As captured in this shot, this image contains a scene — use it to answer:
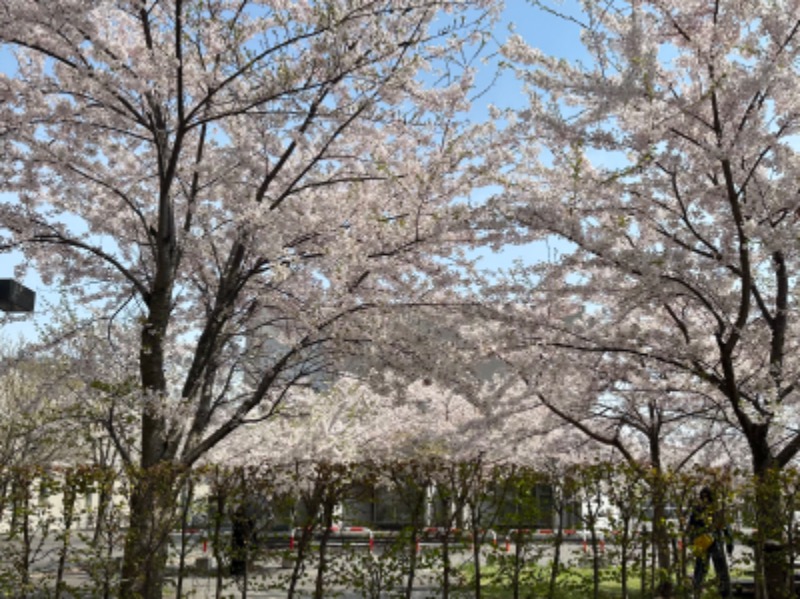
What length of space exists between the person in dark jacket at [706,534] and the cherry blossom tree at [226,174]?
3.14m

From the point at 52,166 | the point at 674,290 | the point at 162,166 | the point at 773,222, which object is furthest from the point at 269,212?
the point at 773,222

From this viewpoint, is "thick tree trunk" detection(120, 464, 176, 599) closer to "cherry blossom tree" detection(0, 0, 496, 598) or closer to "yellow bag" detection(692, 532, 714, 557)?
"cherry blossom tree" detection(0, 0, 496, 598)

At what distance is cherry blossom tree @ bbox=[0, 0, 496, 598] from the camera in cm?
647

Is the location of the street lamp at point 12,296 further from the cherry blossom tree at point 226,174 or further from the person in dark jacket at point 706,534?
the person in dark jacket at point 706,534

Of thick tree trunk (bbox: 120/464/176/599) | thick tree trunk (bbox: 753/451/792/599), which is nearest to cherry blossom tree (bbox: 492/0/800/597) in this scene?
thick tree trunk (bbox: 753/451/792/599)

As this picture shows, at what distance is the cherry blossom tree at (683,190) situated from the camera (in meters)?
6.08

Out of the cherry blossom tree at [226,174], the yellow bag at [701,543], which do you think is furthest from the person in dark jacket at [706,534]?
the cherry blossom tree at [226,174]

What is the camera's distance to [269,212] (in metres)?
7.04

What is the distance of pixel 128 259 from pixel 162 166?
9.12 ft

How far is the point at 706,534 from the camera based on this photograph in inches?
250

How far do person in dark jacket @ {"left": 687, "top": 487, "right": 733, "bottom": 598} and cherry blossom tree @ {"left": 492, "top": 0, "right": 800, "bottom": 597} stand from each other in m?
0.33

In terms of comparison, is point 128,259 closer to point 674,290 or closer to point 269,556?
point 269,556

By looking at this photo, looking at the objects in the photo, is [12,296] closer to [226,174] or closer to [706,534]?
[226,174]

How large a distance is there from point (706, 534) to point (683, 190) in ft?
9.91
